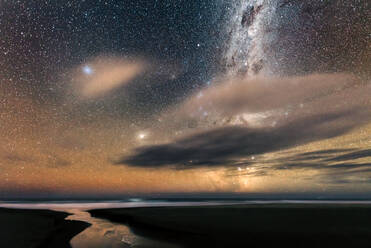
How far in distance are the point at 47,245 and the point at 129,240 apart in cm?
298

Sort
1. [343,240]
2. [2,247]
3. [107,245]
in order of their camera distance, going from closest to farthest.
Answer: [2,247]
[107,245]
[343,240]

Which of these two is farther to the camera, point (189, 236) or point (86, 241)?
point (189, 236)

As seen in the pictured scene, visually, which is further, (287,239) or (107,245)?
(287,239)

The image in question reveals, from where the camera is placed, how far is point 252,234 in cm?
975

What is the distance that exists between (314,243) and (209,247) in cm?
430

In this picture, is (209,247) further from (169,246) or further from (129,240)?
(129,240)

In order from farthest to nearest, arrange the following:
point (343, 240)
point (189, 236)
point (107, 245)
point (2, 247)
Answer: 1. point (189, 236)
2. point (343, 240)
3. point (107, 245)
4. point (2, 247)

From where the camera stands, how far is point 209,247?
744 centimetres

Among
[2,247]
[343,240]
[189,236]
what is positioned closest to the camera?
[2,247]

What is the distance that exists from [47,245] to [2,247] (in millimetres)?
1390

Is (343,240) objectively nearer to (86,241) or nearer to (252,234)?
(252,234)

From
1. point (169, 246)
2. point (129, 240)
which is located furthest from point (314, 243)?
point (129, 240)

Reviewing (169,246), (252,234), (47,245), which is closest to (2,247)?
(47,245)

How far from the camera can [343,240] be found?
27.6 feet
